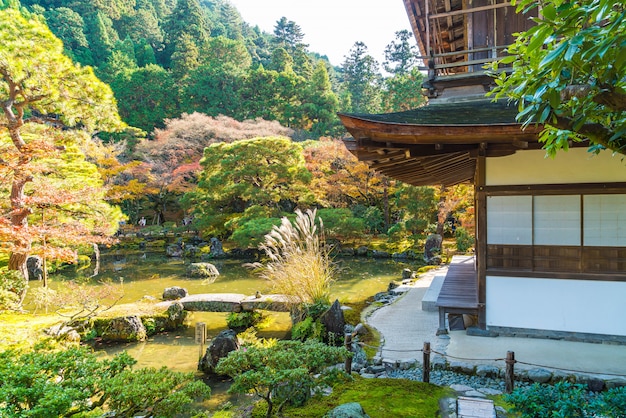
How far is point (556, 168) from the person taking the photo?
3746 mm

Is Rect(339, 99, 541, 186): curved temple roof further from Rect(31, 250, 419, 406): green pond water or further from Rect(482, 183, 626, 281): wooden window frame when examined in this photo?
Rect(31, 250, 419, 406): green pond water

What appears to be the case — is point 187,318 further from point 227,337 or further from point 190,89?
point 190,89

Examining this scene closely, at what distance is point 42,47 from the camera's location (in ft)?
19.1

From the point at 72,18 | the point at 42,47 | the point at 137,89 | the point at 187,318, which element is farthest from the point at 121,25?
the point at 187,318

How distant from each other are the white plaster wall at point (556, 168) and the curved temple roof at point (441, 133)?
0.15 m

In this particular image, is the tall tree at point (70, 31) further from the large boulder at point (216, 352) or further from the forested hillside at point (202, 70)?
the large boulder at point (216, 352)

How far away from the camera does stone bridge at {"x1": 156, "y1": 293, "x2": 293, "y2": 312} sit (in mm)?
6146

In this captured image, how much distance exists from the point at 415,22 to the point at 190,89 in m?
21.1

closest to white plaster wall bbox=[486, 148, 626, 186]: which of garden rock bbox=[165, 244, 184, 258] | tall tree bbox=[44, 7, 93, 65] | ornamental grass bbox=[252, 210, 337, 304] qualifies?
ornamental grass bbox=[252, 210, 337, 304]

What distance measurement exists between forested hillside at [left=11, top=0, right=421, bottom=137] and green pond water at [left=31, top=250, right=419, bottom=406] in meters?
11.2

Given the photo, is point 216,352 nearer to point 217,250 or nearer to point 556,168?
point 556,168

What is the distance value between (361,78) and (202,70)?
1244 centimetres

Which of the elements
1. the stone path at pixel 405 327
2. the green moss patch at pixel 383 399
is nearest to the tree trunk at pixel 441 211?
the stone path at pixel 405 327

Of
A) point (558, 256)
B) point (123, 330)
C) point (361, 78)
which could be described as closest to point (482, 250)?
point (558, 256)
